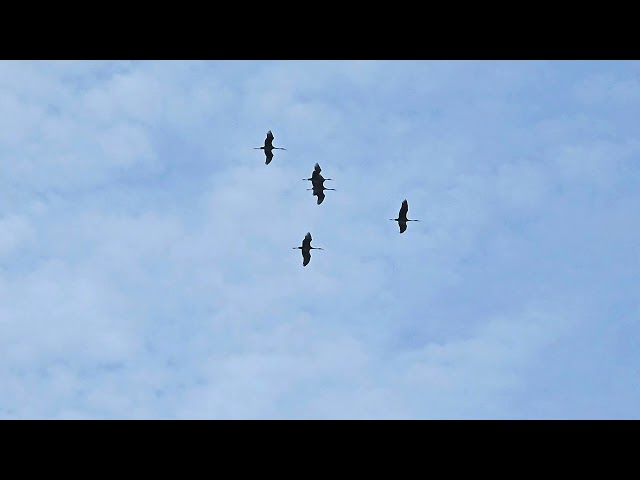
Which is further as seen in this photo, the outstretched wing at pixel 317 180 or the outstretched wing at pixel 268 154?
the outstretched wing at pixel 317 180

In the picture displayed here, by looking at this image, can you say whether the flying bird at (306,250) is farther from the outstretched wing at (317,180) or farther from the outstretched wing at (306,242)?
the outstretched wing at (317,180)

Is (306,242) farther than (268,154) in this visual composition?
Yes

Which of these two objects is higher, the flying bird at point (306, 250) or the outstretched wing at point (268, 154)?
the outstretched wing at point (268, 154)

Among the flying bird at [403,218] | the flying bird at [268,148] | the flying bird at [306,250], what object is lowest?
the flying bird at [306,250]

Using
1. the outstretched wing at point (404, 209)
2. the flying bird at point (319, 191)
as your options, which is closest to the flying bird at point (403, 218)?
the outstretched wing at point (404, 209)

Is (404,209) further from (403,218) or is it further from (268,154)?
(268,154)

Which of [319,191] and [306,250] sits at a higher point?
[319,191]

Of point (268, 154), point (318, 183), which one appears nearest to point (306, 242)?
point (318, 183)

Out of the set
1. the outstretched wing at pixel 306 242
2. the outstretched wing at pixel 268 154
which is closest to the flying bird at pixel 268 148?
the outstretched wing at pixel 268 154

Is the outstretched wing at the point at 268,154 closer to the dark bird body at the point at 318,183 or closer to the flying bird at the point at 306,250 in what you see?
the dark bird body at the point at 318,183

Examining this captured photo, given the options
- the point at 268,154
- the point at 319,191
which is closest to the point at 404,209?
the point at 319,191
